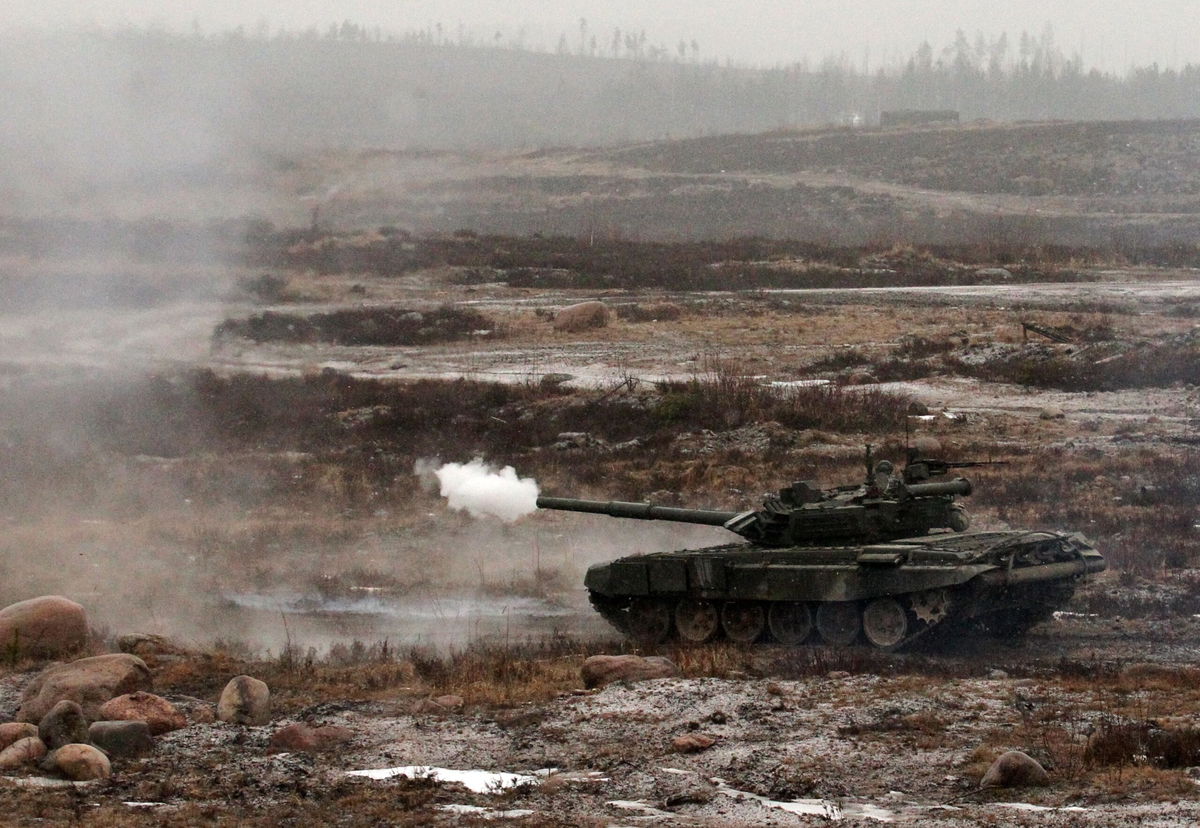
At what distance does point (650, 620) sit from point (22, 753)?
8750mm

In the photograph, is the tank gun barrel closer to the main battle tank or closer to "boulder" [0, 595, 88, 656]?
the main battle tank

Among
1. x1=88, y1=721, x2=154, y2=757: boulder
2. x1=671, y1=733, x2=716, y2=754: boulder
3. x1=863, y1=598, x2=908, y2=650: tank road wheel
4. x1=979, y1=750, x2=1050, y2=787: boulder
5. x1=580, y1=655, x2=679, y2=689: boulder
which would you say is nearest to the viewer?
x1=979, y1=750, x2=1050, y2=787: boulder

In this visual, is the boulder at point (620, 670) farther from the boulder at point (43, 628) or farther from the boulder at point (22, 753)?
the boulder at point (43, 628)

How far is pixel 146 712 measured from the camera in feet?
48.0

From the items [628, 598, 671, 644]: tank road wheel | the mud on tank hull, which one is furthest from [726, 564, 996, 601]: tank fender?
[628, 598, 671, 644]: tank road wheel

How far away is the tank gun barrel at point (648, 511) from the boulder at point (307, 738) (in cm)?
703

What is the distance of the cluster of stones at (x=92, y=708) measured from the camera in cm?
1338

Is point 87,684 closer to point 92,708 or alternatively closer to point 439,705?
point 92,708

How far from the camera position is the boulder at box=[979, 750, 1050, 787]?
37.8 ft

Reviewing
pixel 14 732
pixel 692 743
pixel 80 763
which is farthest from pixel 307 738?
pixel 692 743

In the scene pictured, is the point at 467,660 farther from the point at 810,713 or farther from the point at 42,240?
the point at 42,240

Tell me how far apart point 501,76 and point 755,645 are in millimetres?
105841

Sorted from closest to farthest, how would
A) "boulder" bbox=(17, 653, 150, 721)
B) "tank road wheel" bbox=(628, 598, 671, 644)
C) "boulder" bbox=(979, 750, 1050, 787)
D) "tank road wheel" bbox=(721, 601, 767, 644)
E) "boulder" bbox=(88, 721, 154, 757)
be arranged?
"boulder" bbox=(979, 750, 1050, 787), "boulder" bbox=(88, 721, 154, 757), "boulder" bbox=(17, 653, 150, 721), "tank road wheel" bbox=(721, 601, 767, 644), "tank road wheel" bbox=(628, 598, 671, 644)

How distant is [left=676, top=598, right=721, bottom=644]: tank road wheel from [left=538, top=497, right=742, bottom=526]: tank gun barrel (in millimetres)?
1001
